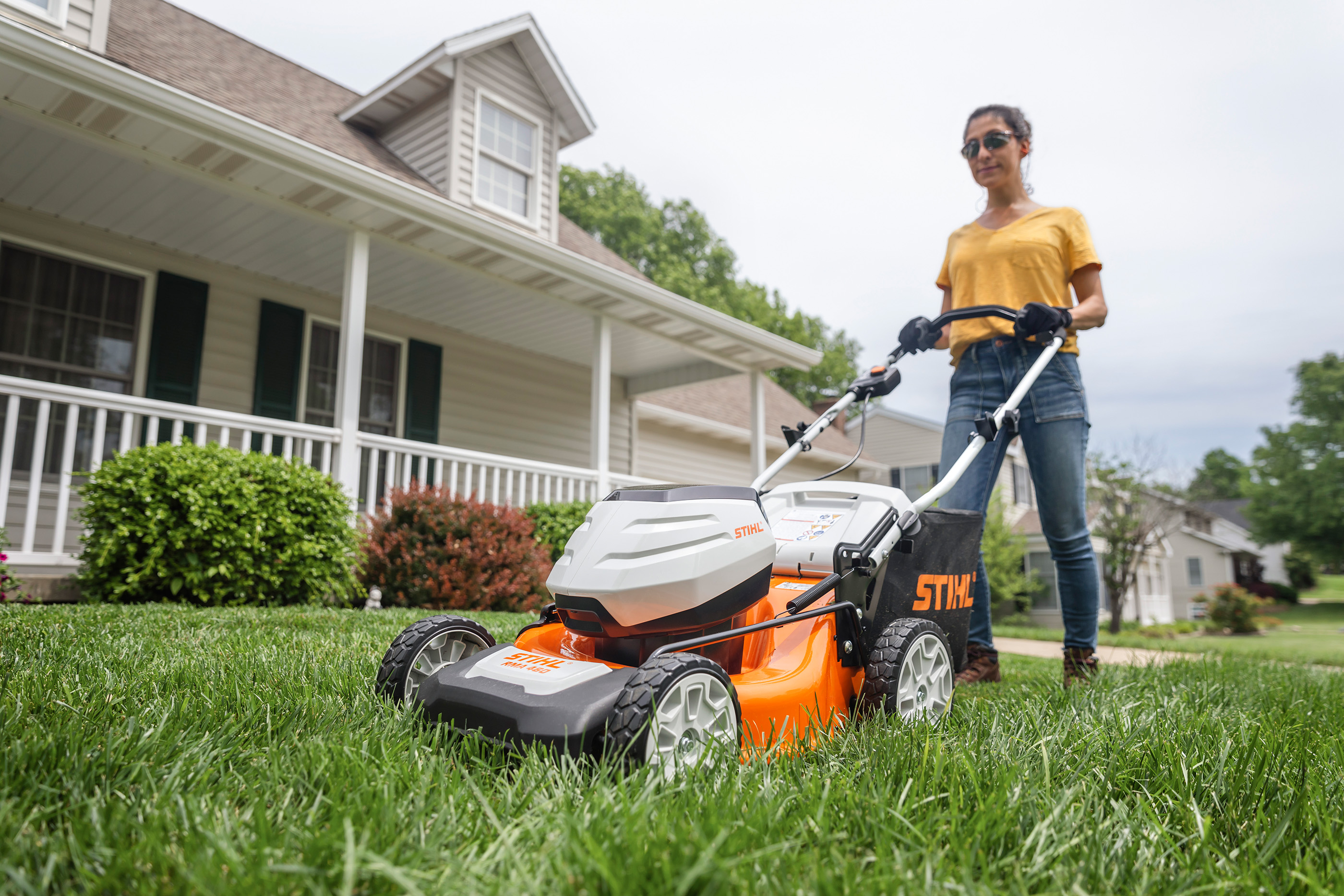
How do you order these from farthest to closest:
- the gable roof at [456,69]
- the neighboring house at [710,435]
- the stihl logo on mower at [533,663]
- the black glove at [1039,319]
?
1. the neighboring house at [710,435]
2. the gable roof at [456,69]
3. the black glove at [1039,319]
4. the stihl logo on mower at [533,663]

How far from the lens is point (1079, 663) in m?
3.19

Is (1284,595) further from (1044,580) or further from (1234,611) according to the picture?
(1234,611)

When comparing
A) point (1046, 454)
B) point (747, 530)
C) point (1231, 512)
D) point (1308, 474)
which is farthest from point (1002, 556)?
point (1231, 512)

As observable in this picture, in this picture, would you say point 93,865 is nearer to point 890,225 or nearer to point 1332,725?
point 1332,725

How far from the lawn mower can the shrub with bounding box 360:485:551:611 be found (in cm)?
354

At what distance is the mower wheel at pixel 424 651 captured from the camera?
6.59ft

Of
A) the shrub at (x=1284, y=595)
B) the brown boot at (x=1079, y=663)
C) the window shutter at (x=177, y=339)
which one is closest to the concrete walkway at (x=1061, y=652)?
the brown boot at (x=1079, y=663)

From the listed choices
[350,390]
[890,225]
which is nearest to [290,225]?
[350,390]

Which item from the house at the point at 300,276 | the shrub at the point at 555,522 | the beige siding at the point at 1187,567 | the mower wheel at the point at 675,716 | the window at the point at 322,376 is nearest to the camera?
the mower wheel at the point at 675,716

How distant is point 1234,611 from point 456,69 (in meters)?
19.9

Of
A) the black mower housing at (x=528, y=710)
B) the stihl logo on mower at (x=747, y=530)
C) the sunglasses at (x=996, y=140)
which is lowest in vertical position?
the black mower housing at (x=528, y=710)

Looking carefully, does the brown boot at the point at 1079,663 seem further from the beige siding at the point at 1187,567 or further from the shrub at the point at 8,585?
the beige siding at the point at 1187,567

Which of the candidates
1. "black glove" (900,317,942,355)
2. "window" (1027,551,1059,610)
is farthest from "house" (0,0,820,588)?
"window" (1027,551,1059,610)

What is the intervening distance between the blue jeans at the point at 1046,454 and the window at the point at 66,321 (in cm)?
692
